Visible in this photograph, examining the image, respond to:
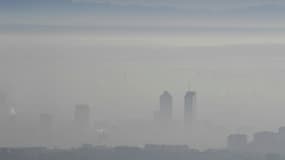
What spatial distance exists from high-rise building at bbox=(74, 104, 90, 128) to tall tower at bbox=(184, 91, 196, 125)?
13.3ft

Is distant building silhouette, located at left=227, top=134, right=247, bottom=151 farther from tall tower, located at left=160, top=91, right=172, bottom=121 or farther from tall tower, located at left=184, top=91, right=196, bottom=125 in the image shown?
tall tower, located at left=160, top=91, right=172, bottom=121

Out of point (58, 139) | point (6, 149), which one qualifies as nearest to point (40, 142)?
point (58, 139)

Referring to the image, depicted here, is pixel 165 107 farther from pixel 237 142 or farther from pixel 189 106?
pixel 237 142

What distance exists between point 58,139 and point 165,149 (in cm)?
428

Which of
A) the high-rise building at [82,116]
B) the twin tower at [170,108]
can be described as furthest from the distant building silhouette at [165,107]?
the high-rise building at [82,116]

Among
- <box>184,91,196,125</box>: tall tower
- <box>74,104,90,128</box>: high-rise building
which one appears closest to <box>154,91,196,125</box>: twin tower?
<box>184,91,196,125</box>: tall tower

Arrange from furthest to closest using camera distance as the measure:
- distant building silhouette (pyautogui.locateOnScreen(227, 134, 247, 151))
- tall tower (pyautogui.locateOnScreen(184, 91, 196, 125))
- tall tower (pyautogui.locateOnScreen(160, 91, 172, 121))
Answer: tall tower (pyautogui.locateOnScreen(160, 91, 172, 121)) < tall tower (pyautogui.locateOnScreen(184, 91, 196, 125)) < distant building silhouette (pyautogui.locateOnScreen(227, 134, 247, 151))

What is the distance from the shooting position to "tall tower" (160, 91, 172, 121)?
3647 cm

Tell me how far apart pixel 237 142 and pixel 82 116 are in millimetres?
6121

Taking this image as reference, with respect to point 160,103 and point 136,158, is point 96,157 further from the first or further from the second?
point 160,103

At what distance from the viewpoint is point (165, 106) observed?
37.2 meters

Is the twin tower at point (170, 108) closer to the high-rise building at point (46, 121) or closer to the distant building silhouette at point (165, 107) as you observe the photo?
the distant building silhouette at point (165, 107)

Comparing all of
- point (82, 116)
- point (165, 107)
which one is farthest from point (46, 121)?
point (165, 107)

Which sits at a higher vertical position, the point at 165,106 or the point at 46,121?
the point at 165,106
